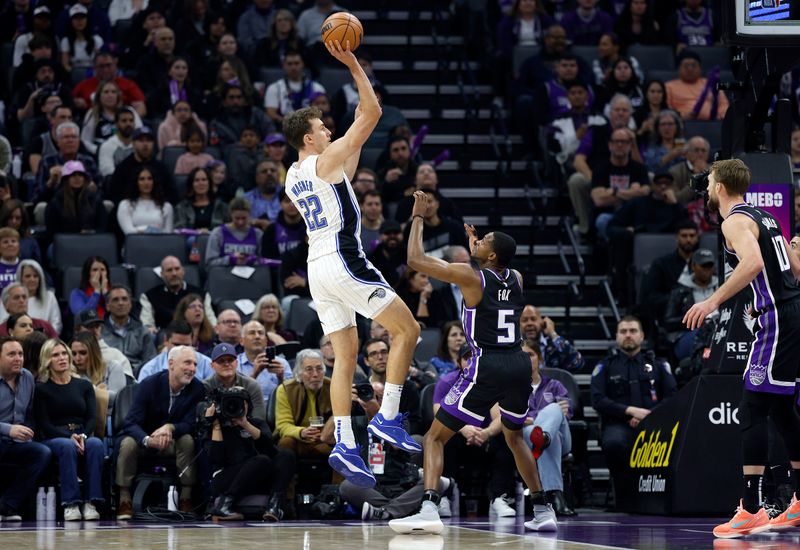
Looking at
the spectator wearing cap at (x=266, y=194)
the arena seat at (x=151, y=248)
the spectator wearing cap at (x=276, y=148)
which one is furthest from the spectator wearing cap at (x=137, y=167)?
the spectator wearing cap at (x=276, y=148)

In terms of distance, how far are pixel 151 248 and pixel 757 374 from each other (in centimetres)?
815

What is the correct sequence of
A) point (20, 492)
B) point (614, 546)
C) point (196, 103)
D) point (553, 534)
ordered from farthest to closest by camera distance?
point (196, 103) → point (20, 492) → point (553, 534) → point (614, 546)

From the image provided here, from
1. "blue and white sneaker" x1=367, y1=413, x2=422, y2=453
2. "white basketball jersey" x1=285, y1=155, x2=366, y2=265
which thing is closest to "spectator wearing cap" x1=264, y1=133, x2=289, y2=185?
"white basketball jersey" x1=285, y1=155, x2=366, y2=265

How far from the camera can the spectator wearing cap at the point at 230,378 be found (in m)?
12.9

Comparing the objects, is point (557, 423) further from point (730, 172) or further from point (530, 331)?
point (730, 172)

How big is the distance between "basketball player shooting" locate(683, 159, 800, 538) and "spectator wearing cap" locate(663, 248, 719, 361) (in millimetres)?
5154

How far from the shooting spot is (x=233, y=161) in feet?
56.0

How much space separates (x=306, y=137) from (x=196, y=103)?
345 inches

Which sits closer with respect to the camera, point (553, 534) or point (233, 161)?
point (553, 534)

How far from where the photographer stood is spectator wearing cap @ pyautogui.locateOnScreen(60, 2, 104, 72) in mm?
18625

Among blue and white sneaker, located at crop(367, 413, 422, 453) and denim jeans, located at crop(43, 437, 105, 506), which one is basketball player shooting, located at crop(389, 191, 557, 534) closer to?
blue and white sneaker, located at crop(367, 413, 422, 453)

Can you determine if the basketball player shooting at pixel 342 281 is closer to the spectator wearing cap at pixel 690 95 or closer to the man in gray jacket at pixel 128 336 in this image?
the man in gray jacket at pixel 128 336

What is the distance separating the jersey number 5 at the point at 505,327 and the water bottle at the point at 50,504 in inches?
184

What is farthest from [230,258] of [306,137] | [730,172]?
[730,172]
